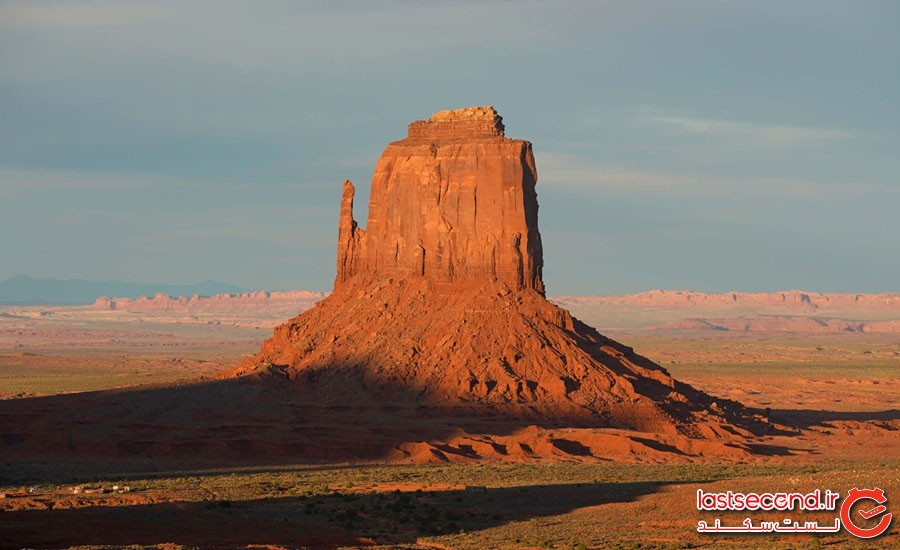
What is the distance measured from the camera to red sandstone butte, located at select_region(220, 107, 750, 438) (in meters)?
75.1

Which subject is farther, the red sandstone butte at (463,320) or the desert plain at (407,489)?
the red sandstone butte at (463,320)

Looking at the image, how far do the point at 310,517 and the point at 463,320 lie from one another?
1243 inches

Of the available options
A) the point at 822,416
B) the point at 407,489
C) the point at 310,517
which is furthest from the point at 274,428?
the point at 822,416

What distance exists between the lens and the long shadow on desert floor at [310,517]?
42.5m

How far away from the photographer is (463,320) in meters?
78.5

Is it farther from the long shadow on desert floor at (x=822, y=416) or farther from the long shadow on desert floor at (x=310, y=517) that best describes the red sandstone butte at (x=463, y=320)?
the long shadow on desert floor at (x=310, y=517)

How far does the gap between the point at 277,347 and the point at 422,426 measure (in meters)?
15.6

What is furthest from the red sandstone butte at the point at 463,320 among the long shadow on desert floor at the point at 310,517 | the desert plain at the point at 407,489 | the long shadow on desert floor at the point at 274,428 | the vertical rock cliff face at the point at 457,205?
the long shadow on desert floor at the point at 310,517

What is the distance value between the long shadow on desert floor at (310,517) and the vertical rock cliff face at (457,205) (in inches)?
1073

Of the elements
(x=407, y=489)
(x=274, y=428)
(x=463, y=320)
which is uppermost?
(x=463, y=320)

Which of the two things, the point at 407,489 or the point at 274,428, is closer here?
the point at 407,489

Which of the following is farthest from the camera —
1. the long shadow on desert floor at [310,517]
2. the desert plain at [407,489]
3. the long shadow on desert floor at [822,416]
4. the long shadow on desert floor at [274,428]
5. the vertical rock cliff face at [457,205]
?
the long shadow on desert floor at [822,416]

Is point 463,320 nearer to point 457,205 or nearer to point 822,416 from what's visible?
point 457,205

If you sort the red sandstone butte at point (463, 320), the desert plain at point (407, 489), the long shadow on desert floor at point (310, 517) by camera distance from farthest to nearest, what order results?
the red sandstone butte at point (463, 320) < the desert plain at point (407, 489) < the long shadow on desert floor at point (310, 517)
